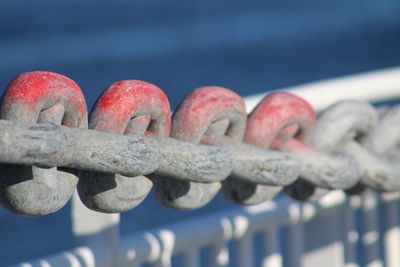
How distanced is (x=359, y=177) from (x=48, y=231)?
233 inches

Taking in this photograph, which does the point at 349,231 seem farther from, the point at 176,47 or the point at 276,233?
the point at 176,47

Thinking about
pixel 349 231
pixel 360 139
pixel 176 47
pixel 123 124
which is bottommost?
pixel 176 47

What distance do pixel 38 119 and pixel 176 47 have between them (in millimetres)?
16777

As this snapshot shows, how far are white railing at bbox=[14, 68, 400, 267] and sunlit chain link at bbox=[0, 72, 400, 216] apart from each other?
0.78 feet

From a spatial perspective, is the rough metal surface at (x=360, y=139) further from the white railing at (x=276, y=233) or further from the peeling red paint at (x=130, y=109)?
the peeling red paint at (x=130, y=109)

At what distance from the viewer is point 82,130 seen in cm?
110

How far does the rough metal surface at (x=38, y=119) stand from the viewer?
43.4 inches

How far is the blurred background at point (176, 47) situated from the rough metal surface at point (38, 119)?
5.35m

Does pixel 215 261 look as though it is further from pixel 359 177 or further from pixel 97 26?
pixel 97 26

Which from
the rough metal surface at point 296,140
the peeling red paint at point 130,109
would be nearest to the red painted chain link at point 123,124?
the peeling red paint at point 130,109

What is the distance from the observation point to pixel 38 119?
114 cm

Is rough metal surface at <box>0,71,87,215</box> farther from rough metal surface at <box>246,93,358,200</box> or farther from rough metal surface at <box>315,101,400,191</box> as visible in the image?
rough metal surface at <box>315,101,400,191</box>

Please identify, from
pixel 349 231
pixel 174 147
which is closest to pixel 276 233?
pixel 349 231

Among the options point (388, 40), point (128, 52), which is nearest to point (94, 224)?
point (128, 52)
